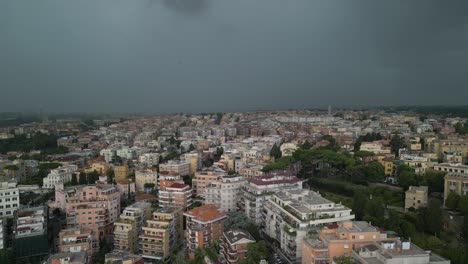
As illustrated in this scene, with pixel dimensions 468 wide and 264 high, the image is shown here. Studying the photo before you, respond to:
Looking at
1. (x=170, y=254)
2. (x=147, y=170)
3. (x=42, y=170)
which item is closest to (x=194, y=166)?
(x=147, y=170)

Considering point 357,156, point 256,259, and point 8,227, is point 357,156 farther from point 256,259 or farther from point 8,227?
point 8,227

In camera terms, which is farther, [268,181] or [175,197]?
[175,197]

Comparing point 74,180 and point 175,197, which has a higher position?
point 175,197

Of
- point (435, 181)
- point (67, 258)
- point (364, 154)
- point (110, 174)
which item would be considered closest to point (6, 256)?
point (67, 258)

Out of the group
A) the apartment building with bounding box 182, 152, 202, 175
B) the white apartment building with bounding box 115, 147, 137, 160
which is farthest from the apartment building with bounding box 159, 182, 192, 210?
the white apartment building with bounding box 115, 147, 137, 160

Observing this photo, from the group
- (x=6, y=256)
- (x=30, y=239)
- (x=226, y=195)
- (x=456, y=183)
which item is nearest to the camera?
(x=6, y=256)

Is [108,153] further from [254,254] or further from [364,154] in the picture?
[254,254]

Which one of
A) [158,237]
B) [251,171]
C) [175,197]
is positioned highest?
[251,171]

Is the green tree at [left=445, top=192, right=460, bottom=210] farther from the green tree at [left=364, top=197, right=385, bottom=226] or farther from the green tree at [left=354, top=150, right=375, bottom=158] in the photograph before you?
the green tree at [left=354, top=150, right=375, bottom=158]

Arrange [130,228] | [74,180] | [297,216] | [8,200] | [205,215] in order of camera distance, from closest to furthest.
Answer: [297,216] → [205,215] → [130,228] → [8,200] → [74,180]
